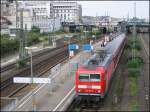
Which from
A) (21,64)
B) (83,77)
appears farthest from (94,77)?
(21,64)

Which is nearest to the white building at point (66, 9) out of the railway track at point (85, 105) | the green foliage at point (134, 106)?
the green foliage at point (134, 106)

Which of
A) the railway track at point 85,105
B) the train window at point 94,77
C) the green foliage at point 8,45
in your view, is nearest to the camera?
the railway track at point 85,105

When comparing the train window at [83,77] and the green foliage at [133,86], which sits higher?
the train window at [83,77]

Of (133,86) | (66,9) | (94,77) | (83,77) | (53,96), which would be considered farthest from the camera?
(66,9)

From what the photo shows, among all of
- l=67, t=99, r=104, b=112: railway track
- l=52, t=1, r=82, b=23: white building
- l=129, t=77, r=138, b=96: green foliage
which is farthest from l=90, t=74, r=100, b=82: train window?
l=52, t=1, r=82, b=23: white building

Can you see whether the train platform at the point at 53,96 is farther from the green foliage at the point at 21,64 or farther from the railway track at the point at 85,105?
the green foliage at the point at 21,64

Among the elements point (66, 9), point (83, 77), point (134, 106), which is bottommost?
point (134, 106)

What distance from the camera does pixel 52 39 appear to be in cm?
7894

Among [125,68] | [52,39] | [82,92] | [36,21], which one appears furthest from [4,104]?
[36,21]

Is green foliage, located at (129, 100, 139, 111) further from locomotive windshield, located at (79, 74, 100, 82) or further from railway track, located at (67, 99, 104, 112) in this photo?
locomotive windshield, located at (79, 74, 100, 82)

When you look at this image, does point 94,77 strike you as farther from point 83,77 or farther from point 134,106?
point 134,106

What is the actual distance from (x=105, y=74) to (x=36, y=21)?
79.0m

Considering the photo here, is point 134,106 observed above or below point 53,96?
below

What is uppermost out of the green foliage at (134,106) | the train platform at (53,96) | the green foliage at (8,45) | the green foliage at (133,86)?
the green foliage at (8,45)
